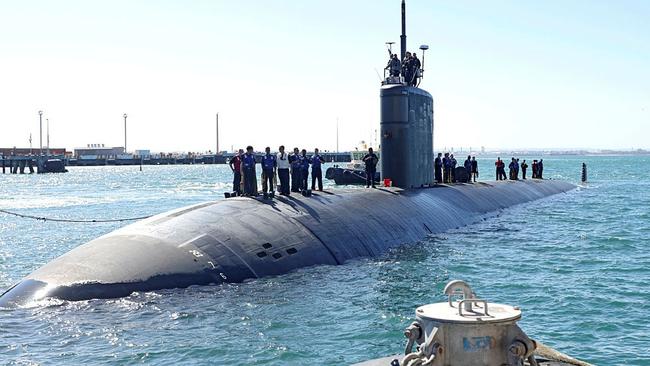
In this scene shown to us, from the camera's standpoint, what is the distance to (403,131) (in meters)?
23.0

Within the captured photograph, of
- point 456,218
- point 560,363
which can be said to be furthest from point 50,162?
point 560,363

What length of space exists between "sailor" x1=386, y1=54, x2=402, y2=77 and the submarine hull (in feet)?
14.5

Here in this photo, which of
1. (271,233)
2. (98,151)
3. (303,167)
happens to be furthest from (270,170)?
(98,151)

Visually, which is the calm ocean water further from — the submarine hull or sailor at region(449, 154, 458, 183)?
sailor at region(449, 154, 458, 183)

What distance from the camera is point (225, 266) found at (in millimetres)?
13562

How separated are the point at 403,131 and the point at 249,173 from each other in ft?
22.9

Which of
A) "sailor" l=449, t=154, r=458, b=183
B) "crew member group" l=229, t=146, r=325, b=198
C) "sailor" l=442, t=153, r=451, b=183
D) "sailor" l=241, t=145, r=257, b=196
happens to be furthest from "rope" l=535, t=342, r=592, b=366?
"sailor" l=449, t=154, r=458, b=183

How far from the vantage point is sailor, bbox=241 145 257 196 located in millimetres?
17469

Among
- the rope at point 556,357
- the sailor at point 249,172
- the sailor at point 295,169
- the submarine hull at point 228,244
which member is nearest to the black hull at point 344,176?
the submarine hull at point 228,244

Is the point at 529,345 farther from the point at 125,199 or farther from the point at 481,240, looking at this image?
the point at 125,199

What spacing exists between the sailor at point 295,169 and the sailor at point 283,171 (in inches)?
7.8

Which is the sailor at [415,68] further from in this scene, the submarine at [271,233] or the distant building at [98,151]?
the distant building at [98,151]

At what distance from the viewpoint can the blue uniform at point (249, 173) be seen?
17.5 meters

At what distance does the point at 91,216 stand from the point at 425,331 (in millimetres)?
35731
